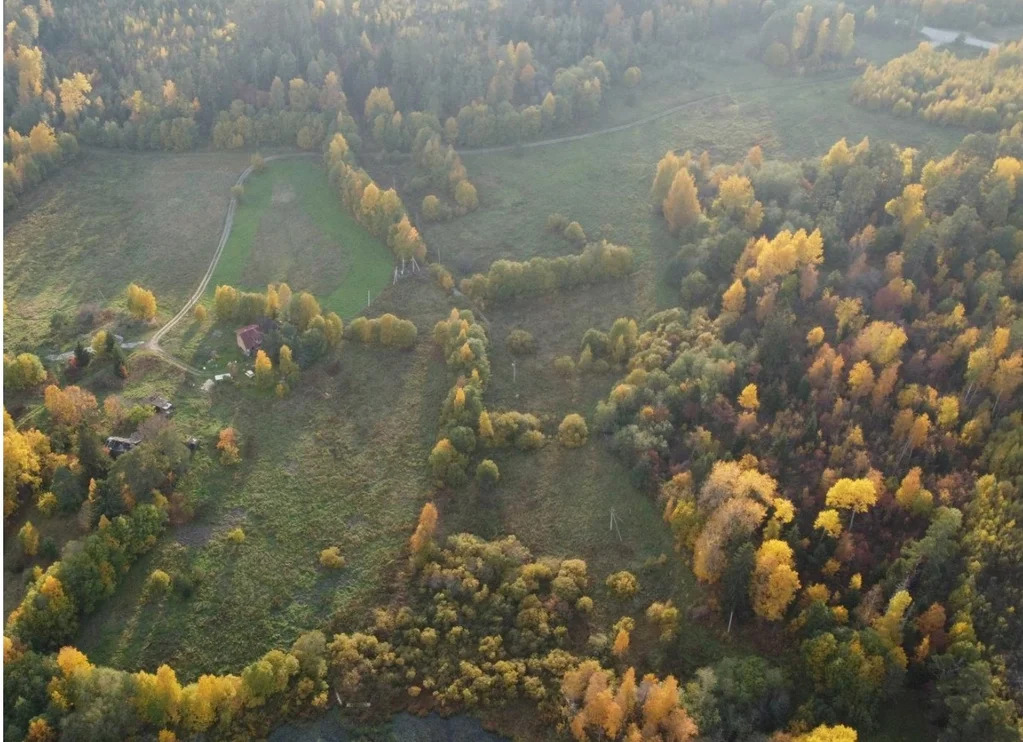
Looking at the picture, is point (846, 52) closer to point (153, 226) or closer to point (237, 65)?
point (237, 65)

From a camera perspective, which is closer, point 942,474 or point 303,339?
point 942,474

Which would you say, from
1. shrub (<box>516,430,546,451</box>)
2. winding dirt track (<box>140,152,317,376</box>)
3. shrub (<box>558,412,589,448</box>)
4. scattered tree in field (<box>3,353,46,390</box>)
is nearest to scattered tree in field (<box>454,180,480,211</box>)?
winding dirt track (<box>140,152,317,376</box>)

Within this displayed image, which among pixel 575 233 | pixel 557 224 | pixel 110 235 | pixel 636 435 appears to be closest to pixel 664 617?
pixel 636 435

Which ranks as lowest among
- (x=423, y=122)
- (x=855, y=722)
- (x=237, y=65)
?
(x=855, y=722)

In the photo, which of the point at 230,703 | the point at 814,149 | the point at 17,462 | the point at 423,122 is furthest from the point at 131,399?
the point at 814,149

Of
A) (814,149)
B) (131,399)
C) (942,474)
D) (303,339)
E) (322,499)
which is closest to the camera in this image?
(942,474)

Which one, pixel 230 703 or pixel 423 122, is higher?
pixel 423 122
